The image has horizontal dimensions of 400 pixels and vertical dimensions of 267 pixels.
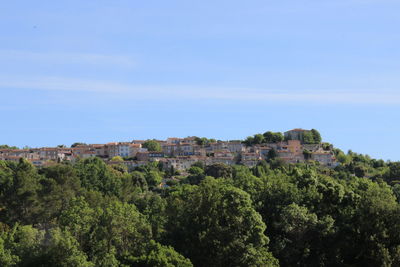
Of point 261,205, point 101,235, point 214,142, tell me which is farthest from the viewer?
point 214,142

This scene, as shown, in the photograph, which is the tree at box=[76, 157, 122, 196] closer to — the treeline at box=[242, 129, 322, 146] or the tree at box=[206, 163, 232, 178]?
the tree at box=[206, 163, 232, 178]

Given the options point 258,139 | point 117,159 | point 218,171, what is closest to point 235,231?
point 218,171

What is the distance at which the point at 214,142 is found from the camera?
5610 inches

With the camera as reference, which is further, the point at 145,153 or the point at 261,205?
the point at 145,153

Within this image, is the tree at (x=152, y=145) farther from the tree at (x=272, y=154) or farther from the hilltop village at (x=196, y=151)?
the tree at (x=272, y=154)

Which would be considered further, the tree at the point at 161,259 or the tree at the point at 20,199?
the tree at the point at 20,199

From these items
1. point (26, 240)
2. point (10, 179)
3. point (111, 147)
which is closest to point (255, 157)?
point (111, 147)

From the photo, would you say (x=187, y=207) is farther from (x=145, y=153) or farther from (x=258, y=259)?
(x=145, y=153)

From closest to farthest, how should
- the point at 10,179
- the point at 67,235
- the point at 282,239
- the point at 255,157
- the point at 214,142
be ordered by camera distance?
1. the point at 67,235
2. the point at 282,239
3. the point at 10,179
4. the point at 255,157
5. the point at 214,142

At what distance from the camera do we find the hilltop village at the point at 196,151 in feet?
403

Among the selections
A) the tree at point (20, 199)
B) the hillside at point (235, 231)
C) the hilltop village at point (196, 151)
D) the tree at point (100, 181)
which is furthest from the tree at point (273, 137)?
the hillside at point (235, 231)

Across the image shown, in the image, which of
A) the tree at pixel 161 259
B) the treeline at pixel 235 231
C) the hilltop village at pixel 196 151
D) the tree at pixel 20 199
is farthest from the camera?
the hilltop village at pixel 196 151

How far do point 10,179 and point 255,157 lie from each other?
72303 millimetres

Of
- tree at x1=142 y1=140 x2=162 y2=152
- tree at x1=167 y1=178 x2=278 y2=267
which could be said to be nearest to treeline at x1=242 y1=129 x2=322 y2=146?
tree at x1=142 y1=140 x2=162 y2=152
